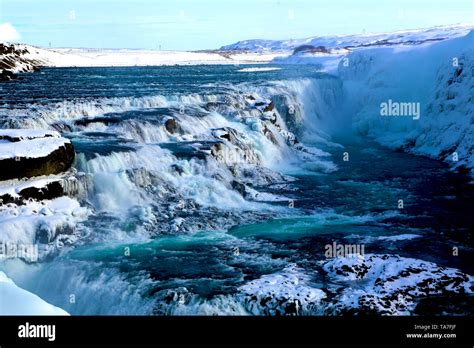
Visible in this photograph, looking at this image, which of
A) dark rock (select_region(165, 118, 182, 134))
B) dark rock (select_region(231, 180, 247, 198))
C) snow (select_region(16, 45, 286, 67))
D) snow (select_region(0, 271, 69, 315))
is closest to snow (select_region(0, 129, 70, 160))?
dark rock (select_region(231, 180, 247, 198))

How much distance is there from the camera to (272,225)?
15547 mm

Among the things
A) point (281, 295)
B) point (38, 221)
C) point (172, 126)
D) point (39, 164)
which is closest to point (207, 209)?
point (39, 164)

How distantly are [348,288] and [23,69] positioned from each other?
57428 mm

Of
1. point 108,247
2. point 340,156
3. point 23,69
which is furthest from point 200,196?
point 23,69

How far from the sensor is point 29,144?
15320 mm

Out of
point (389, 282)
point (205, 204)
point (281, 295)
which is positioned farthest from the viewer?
point (205, 204)

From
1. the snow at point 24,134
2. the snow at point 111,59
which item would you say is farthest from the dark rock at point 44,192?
the snow at point 111,59

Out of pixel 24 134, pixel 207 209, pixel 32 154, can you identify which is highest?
pixel 24 134

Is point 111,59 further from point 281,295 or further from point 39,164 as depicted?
point 281,295

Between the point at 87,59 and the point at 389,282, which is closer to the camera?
the point at 389,282

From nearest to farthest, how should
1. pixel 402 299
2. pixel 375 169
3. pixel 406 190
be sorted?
1. pixel 402 299
2. pixel 406 190
3. pixel 375 169

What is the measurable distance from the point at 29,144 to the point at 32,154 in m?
0.72

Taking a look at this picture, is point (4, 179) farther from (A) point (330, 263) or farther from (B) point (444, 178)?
(B) point (444, 178)

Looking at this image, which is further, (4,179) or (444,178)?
(444,178)
